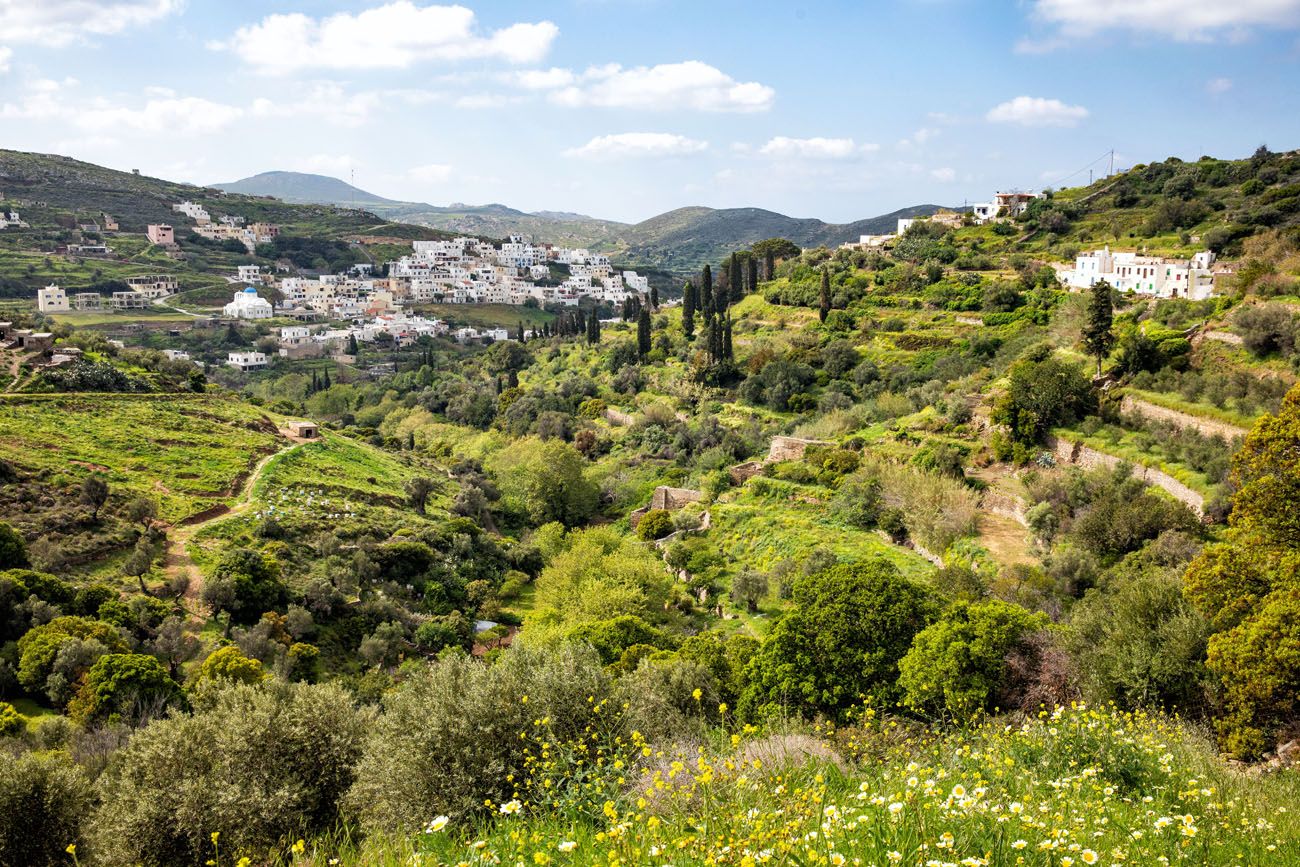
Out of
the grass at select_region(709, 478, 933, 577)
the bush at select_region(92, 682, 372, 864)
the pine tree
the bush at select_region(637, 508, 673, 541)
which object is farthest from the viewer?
the pine tree

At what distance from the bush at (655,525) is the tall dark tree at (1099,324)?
15.7 meters

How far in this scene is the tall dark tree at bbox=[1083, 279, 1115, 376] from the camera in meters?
24.0

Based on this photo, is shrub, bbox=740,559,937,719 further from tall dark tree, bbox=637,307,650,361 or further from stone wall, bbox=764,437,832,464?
tall dark tree, bbox=637,307,650,361

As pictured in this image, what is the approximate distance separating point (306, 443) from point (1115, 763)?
115 ft

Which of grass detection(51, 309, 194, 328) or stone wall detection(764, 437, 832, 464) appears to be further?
A: grass detection(51, 309, 194, 328)

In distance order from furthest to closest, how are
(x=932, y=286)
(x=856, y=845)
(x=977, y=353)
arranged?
(x=932, y=286)
(x=977, y=353)
(x=856, y=845)

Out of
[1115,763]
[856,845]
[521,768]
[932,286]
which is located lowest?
[521,768]

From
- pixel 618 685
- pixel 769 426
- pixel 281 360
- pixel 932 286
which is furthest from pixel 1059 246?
pixel 281 360

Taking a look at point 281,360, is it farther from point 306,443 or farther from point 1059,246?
point 1059,246

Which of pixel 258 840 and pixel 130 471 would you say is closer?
pixel 258 840

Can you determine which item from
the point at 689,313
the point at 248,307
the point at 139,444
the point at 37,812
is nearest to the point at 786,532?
the point at 37,812

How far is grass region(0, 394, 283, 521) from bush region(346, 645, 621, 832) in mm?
20597

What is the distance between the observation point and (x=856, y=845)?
155 inches

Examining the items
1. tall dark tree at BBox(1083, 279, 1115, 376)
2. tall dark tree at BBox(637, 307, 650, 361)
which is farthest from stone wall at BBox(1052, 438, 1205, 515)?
tall dark tree at BBox(637, 307, 650, 361)
